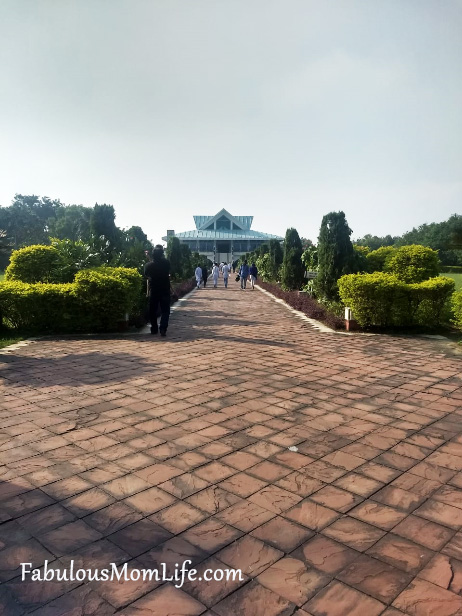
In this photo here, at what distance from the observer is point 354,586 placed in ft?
6.38

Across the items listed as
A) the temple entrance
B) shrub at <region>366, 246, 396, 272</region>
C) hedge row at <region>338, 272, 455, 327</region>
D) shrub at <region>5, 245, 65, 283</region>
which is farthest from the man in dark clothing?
the temple entrance

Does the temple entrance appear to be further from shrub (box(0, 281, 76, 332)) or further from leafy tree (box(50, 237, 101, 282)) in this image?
shrub (box(0, 281, 76, 332))

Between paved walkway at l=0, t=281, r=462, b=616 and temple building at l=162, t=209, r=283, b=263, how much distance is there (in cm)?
5679

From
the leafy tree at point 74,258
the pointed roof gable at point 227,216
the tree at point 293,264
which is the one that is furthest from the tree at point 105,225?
the pointed roof gable at point 227,216

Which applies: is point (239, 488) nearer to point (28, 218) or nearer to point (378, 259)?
point (378, 259)

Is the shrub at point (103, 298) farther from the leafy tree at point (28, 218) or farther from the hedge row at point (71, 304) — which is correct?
the leafy tree at point (28, 218)

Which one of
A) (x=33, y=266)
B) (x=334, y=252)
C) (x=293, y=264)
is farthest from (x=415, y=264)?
(x=33, y=266)

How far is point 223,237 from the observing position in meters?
62.5

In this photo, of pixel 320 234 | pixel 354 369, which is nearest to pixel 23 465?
pixel 354 369

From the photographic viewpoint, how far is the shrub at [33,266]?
11508mm

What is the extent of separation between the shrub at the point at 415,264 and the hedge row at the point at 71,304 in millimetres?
8091

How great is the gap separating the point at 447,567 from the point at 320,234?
11.1 meters

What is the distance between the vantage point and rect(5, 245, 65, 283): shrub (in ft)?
37.8

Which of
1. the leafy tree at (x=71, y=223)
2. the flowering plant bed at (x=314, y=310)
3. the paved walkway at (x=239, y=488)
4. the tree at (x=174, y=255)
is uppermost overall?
the leafy tree at (x=71, y=223)
